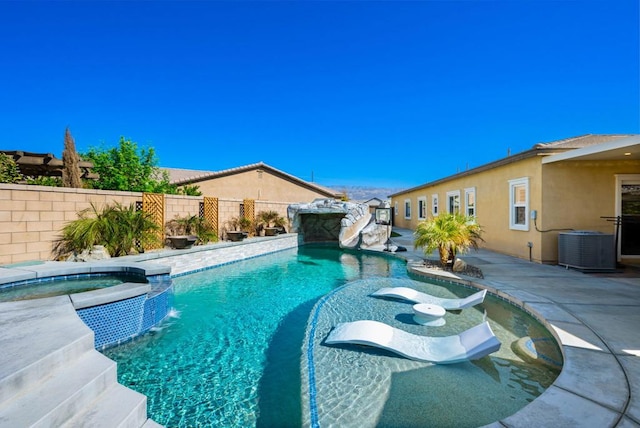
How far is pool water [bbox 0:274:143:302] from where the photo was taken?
4.64 meters

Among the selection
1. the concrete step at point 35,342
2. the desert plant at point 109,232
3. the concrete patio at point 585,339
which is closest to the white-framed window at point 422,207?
the concrete patio at point 585,339

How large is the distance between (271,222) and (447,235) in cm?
1114

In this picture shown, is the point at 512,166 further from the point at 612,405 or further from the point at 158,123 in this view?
the point at 158,123

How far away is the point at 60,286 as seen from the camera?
525 cm

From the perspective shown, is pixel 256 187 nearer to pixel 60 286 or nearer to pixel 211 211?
pixel 211 211

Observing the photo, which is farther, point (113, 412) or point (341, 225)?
point (341, 225)

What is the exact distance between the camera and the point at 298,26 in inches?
604

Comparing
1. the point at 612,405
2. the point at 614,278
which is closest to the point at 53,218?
the point at 612,405

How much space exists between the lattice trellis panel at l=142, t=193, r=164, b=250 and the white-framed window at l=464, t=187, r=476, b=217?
12931mm

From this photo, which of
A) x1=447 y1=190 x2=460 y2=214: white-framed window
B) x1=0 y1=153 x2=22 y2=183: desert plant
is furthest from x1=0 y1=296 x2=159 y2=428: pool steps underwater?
x1=447 y1=190 x2=460 y2=214: white-framed window

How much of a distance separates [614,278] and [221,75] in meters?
22.5

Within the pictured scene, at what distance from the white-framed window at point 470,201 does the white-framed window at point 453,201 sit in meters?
0.77

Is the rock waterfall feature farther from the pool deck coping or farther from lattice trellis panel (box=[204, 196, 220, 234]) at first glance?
the pool deck coping

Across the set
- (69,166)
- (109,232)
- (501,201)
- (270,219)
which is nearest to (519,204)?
(501,201)
